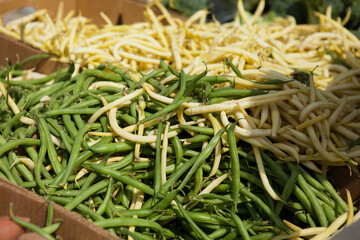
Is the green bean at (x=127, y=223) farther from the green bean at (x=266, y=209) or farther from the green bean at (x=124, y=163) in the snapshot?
the green bean at (x=266, y=209)

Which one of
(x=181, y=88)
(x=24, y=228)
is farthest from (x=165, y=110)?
(x=24, y=228)

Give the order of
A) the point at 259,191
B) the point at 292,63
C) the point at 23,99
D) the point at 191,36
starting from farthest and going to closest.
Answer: the point at 191,36
the point at 292,63
the point at 23,99
the point at 259,191

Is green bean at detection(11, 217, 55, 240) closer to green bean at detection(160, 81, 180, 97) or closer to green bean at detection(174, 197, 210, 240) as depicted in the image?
green bean at detection(174, 197, 210, 240)

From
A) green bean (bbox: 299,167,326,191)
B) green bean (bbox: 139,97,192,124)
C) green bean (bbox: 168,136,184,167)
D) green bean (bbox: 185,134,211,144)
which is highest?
green bean (bbox: 139,97,192,124)

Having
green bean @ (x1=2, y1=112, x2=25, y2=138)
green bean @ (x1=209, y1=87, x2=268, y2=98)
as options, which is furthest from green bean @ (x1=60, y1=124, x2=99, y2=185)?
green bean @ (x1=209, y1=87, x2=268, y2=98)

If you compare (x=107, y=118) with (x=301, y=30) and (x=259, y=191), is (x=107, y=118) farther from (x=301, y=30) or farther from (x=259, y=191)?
(x=301, y=30)

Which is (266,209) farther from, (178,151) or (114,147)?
(114,147)

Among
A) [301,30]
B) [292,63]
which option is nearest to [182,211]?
[292,63]
